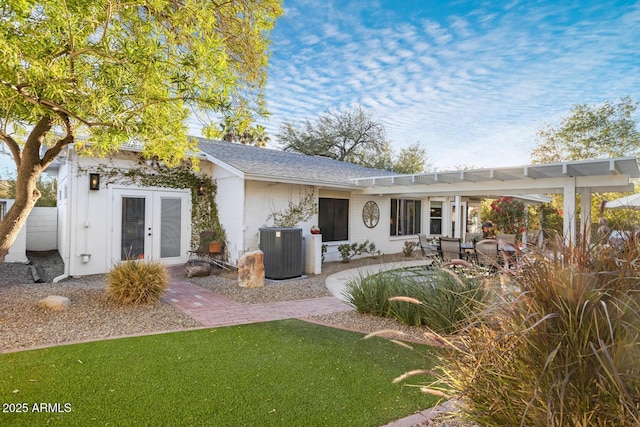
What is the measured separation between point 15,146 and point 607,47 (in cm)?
1455

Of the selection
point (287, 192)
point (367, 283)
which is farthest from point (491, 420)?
point (287, 192)

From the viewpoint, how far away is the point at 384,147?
31406mm

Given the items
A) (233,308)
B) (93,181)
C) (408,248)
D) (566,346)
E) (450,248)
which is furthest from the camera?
(408,248)

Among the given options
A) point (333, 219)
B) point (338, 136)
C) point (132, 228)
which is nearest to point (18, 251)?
point (132, 228)

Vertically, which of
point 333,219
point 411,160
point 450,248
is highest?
point 411,160

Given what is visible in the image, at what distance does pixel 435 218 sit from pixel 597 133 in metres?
15.0

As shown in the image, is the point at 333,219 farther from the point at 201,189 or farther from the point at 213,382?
the point at 213,382

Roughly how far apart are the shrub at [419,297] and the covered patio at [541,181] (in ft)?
7.66

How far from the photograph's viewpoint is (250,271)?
26.9 ft

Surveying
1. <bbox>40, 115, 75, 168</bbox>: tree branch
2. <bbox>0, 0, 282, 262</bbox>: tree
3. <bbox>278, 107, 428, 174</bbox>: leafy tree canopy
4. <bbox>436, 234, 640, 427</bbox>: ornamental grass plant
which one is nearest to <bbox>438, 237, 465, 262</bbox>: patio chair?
<bbox>0, 0, 282, 262</bbox>: tree

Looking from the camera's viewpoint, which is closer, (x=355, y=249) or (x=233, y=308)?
(x=233, y=308)

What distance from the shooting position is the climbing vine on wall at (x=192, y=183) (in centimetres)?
984

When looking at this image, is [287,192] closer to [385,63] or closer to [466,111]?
[385,63]

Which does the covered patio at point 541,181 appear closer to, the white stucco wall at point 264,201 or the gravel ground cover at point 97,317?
the white stucco wall at point 264,201
